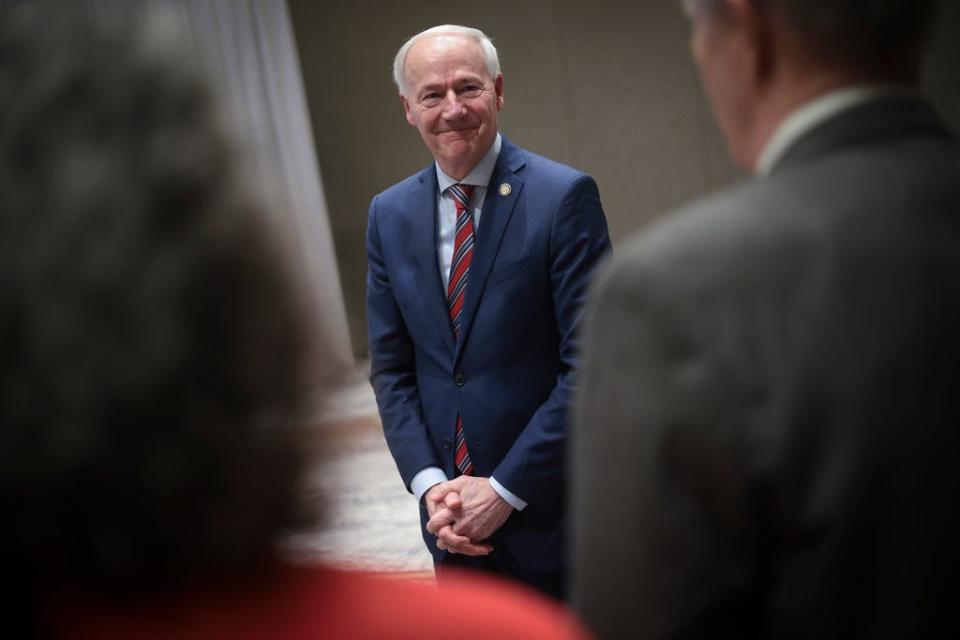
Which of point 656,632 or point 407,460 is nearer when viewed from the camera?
point 656,632

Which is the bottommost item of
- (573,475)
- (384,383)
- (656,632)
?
(384,383)

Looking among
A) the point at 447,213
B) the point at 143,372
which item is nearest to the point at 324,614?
the point at 143,372

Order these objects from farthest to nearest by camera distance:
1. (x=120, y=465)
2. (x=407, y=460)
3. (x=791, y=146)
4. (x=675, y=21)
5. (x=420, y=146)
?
(x=420, y=146) < (x=675, y=21) < (x=407, y=460) < (x=791, y=146) < (x=120, y=465)

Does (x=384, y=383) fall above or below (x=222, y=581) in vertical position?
below

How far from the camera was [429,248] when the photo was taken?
91.7 inches

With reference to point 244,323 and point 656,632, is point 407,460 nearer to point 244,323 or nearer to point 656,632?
point 656,632

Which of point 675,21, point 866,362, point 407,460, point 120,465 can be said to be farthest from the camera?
point 675,21

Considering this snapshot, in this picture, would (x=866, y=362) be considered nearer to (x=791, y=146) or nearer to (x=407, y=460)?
(x=791, y=146)

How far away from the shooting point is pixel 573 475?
3.10 ft

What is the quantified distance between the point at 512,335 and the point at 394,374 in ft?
1.23

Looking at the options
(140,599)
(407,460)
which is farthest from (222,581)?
(407,460)

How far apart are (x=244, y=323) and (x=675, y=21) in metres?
8.42

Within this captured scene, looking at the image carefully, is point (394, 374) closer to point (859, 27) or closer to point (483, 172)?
point (483, 172)

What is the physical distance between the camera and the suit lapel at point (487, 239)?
2.24m
